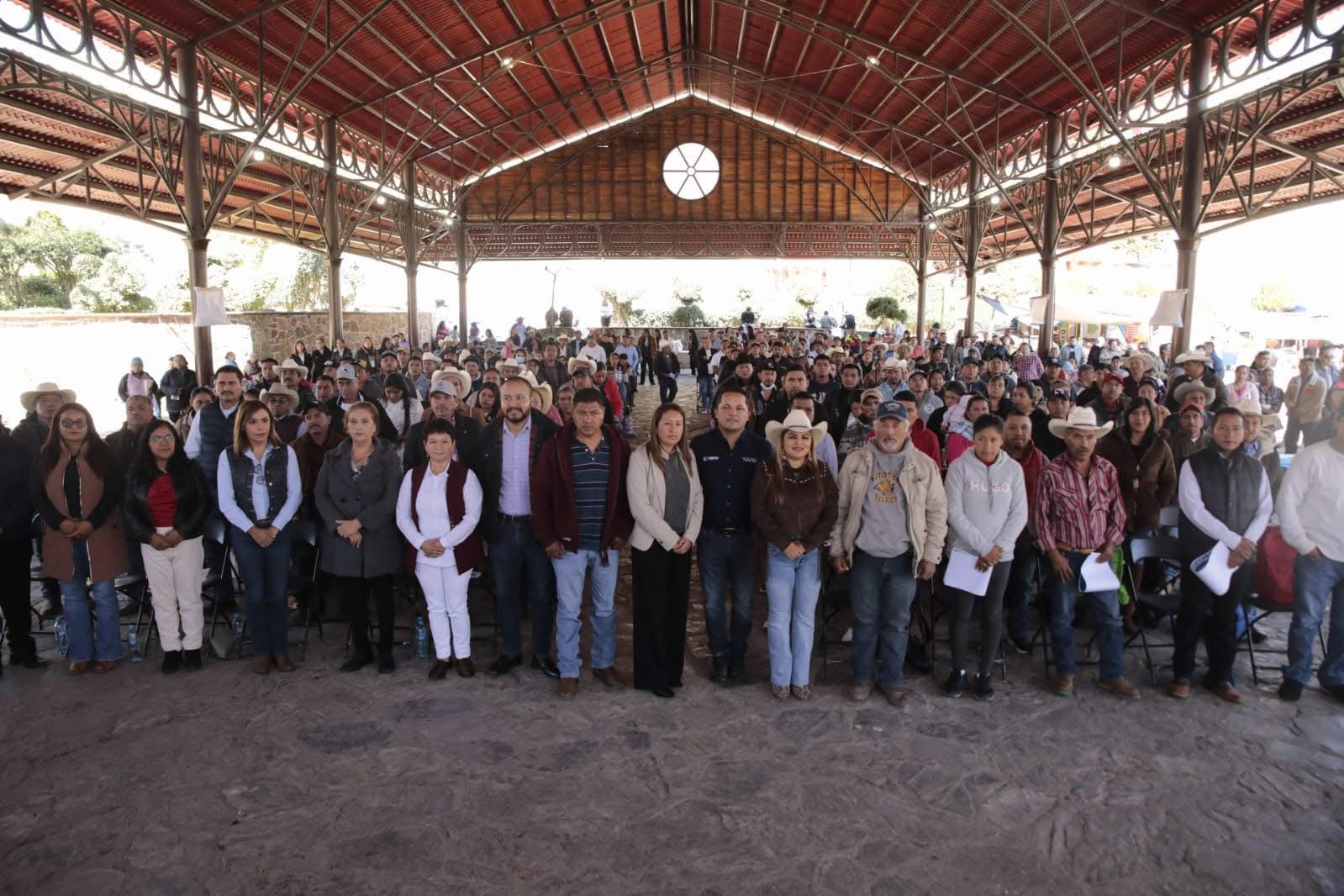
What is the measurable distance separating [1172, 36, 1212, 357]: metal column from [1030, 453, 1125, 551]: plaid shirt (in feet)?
25.2

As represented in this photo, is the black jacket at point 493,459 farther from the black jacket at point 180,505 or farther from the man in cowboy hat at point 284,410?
the man in cowboy hat at point 284,410

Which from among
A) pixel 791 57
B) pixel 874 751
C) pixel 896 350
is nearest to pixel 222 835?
pixel 874 751

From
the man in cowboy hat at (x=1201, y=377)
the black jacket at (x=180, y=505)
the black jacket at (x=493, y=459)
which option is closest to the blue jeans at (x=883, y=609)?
the black jacket at (x=493, y=459)

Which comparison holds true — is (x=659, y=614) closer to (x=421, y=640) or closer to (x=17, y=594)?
(x=421, y=640)

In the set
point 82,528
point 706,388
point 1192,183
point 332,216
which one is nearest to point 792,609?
point 82,528

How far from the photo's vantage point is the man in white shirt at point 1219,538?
3939 millimetres

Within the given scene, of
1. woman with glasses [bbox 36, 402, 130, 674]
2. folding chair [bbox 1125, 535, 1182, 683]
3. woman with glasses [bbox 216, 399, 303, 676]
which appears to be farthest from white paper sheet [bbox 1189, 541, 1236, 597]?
woman with glasses [bbox 36, 402, 130, 674]

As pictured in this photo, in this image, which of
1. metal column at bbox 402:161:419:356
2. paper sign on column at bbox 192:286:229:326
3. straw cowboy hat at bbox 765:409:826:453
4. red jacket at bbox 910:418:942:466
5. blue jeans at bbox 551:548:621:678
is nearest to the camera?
straw cowboy hat at bbox 765:409:826:453

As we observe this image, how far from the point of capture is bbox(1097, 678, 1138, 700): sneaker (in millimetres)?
3992

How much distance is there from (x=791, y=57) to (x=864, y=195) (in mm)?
6620

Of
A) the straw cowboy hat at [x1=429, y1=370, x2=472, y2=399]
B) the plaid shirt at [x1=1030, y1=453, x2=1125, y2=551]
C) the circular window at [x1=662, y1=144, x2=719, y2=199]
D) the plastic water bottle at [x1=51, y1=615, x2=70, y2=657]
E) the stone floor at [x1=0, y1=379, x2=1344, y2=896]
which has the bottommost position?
the stone floor at [x1=0, y1=379, x2=1344, y2=896]

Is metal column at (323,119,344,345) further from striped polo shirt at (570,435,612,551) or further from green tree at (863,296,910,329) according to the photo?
green tree at (863,296,910,329)

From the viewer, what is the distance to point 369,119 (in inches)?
620

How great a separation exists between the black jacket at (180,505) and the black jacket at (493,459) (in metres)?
1.39
